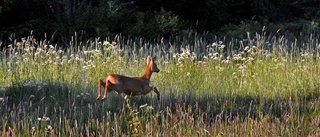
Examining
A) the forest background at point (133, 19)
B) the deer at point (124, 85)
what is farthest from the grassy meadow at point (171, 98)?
the forest background at point (133, 19)

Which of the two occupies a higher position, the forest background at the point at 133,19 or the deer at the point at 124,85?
the forest background at the point at 133,19

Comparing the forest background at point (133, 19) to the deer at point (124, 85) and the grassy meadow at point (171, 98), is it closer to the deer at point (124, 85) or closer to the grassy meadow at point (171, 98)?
the grassy meadow at point (171, 98)

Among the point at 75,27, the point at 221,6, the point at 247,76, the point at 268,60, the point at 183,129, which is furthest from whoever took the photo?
the point at 221,6

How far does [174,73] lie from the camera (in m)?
10.6

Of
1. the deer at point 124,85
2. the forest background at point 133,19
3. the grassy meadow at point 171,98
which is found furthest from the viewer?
the forest background at point 133,19

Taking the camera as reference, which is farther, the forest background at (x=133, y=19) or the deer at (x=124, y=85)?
the forest background at (x=133, y=19)

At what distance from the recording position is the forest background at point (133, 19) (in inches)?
654

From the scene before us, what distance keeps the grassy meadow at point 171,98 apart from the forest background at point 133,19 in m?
4.40

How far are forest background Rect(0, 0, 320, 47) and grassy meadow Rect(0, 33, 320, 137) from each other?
4403mm

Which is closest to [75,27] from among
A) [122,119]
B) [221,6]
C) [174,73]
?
[221,6]

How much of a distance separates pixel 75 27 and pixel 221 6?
560 centimetres

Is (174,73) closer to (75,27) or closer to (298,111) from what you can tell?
(298,111)

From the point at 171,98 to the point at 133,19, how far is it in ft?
33.3

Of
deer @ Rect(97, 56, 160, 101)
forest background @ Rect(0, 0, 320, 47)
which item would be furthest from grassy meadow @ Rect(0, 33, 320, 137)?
forest background @ Rect(0, 0, 320, 47)
